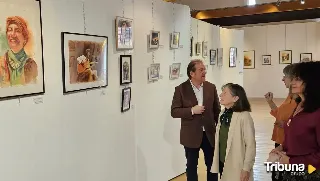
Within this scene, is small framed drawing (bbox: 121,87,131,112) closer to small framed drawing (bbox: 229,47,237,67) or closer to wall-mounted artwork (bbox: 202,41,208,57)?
wall-mounted artwork (bbox: 202,41,208,57)

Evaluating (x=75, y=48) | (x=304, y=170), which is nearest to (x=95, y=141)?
(x=75, y=48)

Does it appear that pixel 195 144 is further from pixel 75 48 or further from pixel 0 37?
pixel 0 37

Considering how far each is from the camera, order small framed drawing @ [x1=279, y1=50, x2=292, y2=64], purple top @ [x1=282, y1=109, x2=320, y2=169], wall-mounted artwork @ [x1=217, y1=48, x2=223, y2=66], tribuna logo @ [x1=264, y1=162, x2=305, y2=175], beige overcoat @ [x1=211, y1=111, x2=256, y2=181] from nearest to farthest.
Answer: purple top @ [x1=282, y1=109, x2=320, y2=169], tribuna logo @ [x1=264, y1=162, x2=305, y2=175], beige overcoat @ [x1=211, y1=111, x2=256, y2=181], wall-mounted artwork @ [x1=217, y1=48, x2=223, y2=66], small framed drawing @ [x1=279, y1=50, x2=292, y2=64]

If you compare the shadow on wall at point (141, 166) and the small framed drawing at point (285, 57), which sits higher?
the small framed drawing at point (285, 57)

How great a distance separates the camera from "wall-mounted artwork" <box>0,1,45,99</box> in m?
2.85

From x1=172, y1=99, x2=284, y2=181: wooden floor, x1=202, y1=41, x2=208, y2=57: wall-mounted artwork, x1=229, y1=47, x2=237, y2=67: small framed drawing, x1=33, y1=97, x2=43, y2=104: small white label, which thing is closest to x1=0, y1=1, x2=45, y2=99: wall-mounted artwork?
x1=33, y1=97, x2=43, y2=104: small white label

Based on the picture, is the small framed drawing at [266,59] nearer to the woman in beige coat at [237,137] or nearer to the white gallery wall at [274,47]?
the white gallery wall at [274,47]

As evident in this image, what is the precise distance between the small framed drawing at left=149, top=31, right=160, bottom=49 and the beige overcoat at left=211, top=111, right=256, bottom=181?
2122mm

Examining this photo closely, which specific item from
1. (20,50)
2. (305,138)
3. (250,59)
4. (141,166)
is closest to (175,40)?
(141,166)

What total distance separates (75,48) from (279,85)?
49.5 ft

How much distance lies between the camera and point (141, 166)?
5062mm

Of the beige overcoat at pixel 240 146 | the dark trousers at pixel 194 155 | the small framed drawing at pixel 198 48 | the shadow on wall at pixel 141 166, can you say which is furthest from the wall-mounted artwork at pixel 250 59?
the beige overcoat at pixel 240 146

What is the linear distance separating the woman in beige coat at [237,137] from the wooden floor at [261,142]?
234 cm

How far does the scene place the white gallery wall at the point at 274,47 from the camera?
16641 mm
